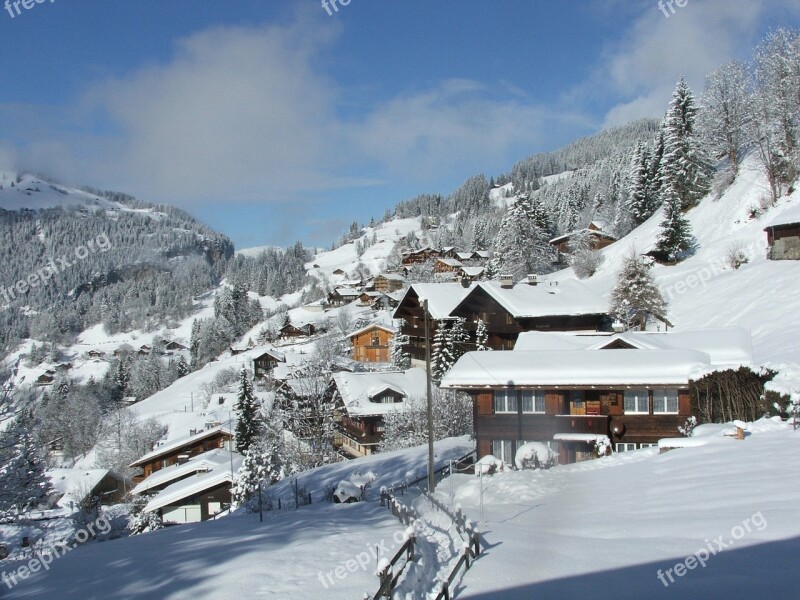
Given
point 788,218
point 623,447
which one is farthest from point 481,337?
point 788,218

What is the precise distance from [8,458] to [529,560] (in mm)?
11149

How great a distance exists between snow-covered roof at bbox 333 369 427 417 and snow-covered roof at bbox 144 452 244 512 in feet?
32.2

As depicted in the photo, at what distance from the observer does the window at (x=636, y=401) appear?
2620 cm

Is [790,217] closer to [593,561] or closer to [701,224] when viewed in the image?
[701,224]

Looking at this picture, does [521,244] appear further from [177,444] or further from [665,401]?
[665,401]

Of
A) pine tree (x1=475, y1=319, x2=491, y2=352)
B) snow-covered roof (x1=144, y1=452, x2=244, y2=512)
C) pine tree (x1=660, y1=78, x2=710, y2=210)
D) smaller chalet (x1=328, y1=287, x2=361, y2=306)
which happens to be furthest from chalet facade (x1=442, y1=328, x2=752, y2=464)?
smaller chalet (x1=328, y1=287, x2=361, y2=306)

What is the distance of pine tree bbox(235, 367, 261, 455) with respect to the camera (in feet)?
154

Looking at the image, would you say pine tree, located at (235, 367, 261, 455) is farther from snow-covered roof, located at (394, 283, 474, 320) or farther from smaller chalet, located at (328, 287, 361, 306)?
smaller chalet, located at (328, 287, 361, 306)

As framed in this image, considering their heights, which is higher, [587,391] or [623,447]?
[587,391]

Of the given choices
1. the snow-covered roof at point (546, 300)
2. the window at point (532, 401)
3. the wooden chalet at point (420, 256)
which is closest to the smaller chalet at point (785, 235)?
the snow-covered roof at point (546, 300)

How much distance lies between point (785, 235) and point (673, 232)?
37.2 feet

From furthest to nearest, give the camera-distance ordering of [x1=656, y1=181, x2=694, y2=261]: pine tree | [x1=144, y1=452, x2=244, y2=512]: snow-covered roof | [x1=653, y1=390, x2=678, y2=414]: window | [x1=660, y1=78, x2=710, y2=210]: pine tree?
1. [x1=660, y1=78, x2=710, y2=210]: pine tree
2. [x1=656, y1=181, x2=694, y2=261]: pine tree
3. [x1=144, y1=452, x2=244, y2=512]: snow-covered roof
4. [x1=653, y1=390, x2=678, y2=414]: window

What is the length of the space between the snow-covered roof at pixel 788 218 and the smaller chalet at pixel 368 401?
28.0 metres

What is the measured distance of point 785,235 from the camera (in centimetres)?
4181
